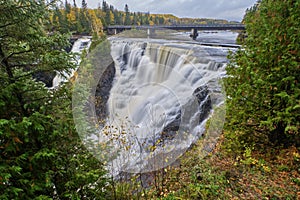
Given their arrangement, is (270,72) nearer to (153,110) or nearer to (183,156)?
(153,110)

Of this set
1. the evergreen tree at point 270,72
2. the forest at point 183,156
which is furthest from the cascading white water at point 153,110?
the evergreen tree at point 270,72

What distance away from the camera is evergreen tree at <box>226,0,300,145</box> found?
3430mm

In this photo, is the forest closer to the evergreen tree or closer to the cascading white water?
the evergreen tree

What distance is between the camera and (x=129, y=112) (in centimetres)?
518

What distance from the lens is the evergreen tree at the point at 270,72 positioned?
3.43m

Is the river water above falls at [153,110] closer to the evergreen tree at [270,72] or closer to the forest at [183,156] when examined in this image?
the forest at [183,156]

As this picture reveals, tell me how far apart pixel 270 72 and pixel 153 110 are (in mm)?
3695

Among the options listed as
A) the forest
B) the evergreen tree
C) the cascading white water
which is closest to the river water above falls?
the cascading white water

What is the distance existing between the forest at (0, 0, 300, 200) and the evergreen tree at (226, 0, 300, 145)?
0.02 metres

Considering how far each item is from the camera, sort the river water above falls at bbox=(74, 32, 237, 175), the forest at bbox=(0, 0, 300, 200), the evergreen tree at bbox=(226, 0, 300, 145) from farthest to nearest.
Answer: the river water above falls at bbox=(74, 32, 237, 175) → the evergreen tree at bbox=(226, 0, 300, 145) → the forest at bbox=(0, 0, 300, 200)

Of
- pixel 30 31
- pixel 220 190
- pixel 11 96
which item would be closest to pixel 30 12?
pixel 30 31

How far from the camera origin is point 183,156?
612cm

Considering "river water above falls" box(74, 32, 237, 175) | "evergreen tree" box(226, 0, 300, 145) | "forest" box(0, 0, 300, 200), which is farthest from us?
"river water above falls" box(74, 32, 237, 175)

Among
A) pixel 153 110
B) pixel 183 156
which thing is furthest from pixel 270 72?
pixel 183 156
